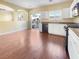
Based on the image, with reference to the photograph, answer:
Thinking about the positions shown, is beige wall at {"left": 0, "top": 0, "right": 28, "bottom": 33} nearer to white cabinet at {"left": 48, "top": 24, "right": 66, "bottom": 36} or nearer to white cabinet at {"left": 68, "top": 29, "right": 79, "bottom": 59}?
white cabinet at {"left": 48, "top": 24, "right": 66, "bottom": 36}

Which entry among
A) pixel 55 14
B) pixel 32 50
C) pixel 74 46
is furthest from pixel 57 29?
pixel 74 46

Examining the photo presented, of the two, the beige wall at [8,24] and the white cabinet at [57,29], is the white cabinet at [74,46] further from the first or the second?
the beige wall at [8,24]

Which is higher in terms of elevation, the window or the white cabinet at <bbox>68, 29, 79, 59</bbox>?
the window

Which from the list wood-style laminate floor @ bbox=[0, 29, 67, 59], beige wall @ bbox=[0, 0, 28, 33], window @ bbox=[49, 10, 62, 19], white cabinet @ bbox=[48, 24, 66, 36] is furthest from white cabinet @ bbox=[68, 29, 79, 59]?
beige wall @ bbox=[0, 0, 28, 33]

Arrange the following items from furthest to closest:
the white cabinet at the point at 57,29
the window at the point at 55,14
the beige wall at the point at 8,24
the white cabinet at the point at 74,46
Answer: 1. the window at the point at 55,14
2. the beige wall at the point at 8,24
3. the white cabinet at the point at 57,29
4. the white cabinet at the point at 74,46

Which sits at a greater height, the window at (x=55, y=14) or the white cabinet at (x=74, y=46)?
the window at (x=55, y=14)

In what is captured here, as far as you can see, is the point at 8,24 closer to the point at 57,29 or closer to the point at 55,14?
the point at 57,29

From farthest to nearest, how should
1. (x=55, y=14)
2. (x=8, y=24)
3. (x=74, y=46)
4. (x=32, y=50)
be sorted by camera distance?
(x=55, y=14), (x=8, y=24), (x=32, y=50), (x=74, y=46)

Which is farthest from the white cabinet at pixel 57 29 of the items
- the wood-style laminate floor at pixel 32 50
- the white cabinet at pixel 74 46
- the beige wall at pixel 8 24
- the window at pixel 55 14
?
the beige wall at pixel 8 24

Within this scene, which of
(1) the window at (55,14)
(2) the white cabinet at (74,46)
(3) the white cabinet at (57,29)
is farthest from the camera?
(1) the window at (55,14)

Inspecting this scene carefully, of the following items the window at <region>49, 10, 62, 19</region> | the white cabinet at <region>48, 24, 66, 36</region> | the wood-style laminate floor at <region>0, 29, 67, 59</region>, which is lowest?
the wood-style laminate floor at <region>0, 29, 67, 59</region>

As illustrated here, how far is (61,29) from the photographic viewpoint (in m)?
5.10

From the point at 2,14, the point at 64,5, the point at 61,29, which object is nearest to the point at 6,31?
the point at 2,14

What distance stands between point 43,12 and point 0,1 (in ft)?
12.9
